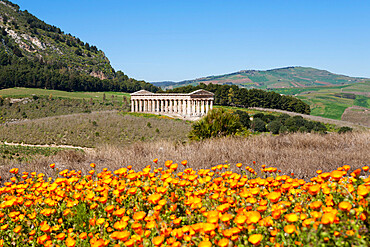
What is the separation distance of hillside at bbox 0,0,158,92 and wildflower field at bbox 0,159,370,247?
9745cm

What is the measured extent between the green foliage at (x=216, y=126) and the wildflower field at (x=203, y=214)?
1026 centimetres

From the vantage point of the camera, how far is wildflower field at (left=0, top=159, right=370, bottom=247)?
Result: 2781 millimetres

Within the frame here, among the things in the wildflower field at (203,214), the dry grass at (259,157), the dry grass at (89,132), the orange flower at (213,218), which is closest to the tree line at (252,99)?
the dry grass at (89,132)

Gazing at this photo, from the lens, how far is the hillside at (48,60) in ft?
302

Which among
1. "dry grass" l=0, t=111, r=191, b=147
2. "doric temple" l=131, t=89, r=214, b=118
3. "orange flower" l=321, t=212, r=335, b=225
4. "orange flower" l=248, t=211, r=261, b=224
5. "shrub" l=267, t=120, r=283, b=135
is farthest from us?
"doric temple" l=131, t=89, r=214, b=118

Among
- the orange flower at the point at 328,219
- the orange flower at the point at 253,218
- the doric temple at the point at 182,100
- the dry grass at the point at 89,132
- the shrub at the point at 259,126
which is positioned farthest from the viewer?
the doric temple at the point at 182,100

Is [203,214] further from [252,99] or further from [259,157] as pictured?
[252,99]

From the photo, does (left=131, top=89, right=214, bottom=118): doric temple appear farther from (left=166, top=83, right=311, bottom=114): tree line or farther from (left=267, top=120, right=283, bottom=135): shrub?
Answer: (left=267, top=120, right=283, bottom=135): shrub

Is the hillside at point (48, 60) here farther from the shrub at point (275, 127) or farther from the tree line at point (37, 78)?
the shrub at point (275, 127)

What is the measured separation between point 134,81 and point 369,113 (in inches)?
3872

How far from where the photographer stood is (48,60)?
124m

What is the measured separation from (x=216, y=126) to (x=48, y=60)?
419 ft

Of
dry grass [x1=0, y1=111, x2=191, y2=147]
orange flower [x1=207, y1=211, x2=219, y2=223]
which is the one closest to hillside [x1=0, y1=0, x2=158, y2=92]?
dry grass [x1=0, y1=111, x2=191, y2=147]

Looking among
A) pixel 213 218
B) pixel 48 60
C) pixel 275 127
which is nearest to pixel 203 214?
pixel 213 218
